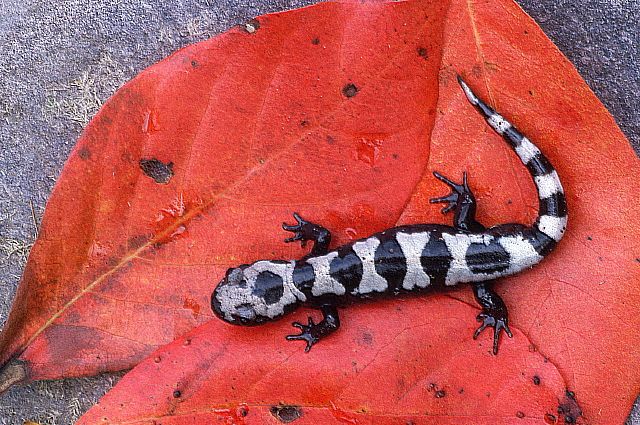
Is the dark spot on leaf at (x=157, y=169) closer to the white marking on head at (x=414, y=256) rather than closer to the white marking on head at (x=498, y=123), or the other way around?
the white marking on head at (x=414, y=256)

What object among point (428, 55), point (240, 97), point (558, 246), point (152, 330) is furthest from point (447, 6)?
point (152, 330)

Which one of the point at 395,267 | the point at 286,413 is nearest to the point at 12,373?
the point at 286,413

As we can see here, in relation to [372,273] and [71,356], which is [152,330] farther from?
[372,273]

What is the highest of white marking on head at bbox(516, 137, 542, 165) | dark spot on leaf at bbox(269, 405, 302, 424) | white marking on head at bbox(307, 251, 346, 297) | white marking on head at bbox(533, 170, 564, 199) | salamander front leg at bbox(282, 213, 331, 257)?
white marking on head at bbox(516, 137, 542, 165)

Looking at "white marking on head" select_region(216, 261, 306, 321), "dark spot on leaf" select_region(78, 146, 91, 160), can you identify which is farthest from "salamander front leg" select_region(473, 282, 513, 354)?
→ "dark spot on leaf" select_region(78, 146, 91, 160)

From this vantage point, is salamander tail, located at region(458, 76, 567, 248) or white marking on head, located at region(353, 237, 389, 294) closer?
salamander tail, located at region(458, 76, 567, 248)

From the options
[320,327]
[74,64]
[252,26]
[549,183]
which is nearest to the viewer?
[252,26]

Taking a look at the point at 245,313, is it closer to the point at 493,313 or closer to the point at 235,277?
the point at 235,277

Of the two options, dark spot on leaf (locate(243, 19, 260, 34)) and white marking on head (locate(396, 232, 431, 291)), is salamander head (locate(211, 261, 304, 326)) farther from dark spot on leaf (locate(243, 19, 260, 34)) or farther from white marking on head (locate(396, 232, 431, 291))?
dark spot on leaf (locate(243, 19, 260, 34))
